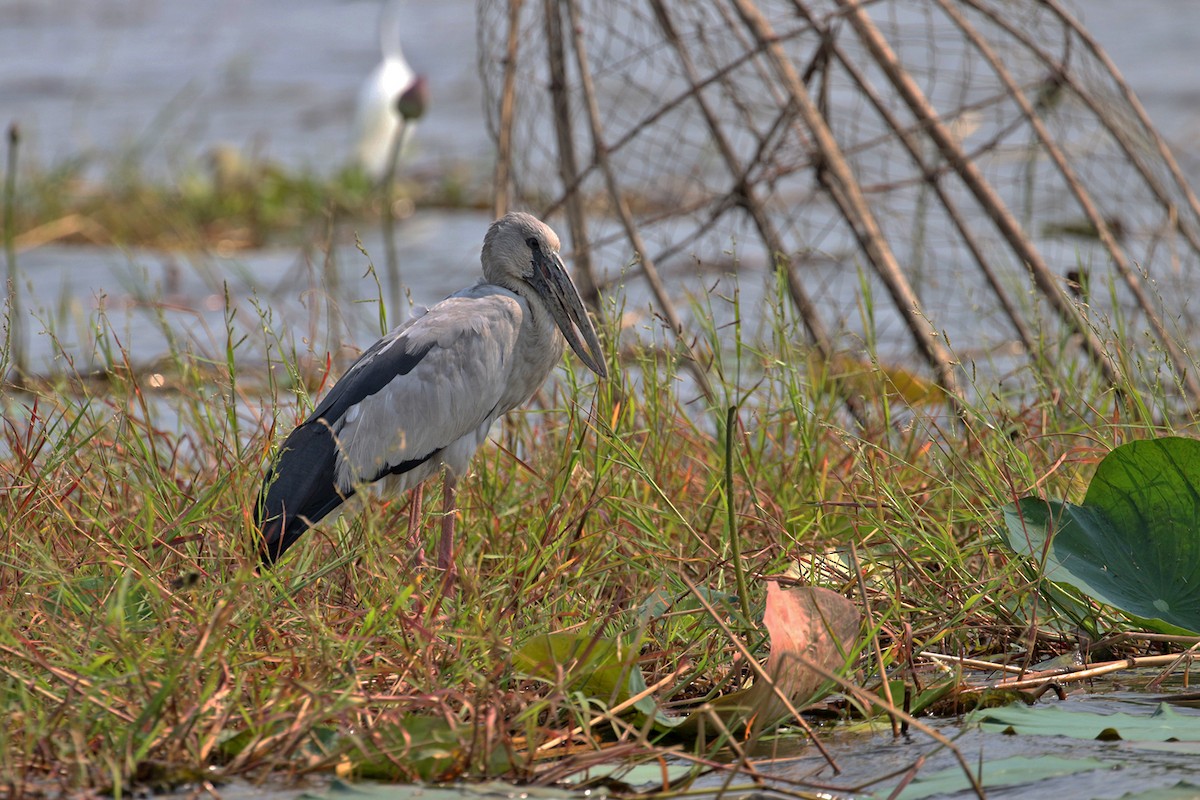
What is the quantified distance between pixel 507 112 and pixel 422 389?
110 cm

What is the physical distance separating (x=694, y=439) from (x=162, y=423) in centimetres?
239

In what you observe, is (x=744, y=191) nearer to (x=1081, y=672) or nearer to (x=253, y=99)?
(x=1081, y=672)

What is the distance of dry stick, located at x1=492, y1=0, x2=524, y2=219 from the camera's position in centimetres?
409

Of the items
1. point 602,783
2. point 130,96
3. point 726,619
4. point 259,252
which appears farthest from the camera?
point 130,96

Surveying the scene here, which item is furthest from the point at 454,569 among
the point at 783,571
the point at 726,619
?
the point at 783,571

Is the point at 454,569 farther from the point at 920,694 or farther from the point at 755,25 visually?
the point at 755,25

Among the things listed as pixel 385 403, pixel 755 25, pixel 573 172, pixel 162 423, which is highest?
pixel 755 25

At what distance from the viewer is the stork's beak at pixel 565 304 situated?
3453 millimetres

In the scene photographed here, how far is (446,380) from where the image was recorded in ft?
11.0

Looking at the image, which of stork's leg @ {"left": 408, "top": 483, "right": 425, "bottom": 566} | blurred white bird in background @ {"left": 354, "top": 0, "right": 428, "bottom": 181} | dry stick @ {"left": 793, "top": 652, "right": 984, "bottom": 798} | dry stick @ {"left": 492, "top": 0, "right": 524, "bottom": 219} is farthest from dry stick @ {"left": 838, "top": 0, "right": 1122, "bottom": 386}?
blurred white bird in background @ {"left": 354, "top": 0, "right": 428, "bottom": 181}

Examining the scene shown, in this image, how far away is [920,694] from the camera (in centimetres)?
254

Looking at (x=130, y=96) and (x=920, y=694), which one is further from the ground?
(x=130, y=96)

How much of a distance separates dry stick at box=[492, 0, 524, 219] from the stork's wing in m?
0.74

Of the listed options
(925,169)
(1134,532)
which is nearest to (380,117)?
(925,169)
